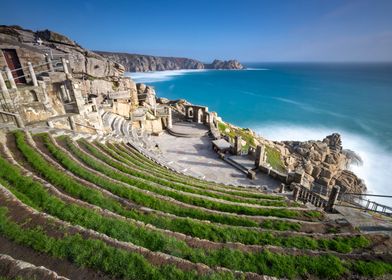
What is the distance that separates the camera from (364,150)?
158 ft

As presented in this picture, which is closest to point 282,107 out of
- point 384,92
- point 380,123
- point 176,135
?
point 380,123

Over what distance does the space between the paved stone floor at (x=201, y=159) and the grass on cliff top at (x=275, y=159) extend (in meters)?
10.6

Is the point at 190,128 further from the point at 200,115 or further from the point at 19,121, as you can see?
the point at 19,121

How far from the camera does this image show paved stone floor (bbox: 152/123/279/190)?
1825cm

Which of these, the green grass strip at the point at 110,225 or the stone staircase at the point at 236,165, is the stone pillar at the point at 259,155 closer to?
the stone staircase at the point at 236,165

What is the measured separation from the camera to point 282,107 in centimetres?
8525

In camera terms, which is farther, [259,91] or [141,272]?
[259,91]

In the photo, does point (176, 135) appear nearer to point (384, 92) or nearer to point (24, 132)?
point (24, 132)

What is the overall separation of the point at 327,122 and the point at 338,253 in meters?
73.6

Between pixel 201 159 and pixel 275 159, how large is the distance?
51.9ft

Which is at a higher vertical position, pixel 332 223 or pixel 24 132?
pixel 24 132

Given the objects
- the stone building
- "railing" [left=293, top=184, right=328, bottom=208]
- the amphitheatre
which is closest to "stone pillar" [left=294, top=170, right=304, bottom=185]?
the amphitheatre

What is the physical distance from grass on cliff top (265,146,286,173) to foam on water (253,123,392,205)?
46.3 feet

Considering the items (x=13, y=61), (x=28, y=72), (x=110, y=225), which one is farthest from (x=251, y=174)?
(x=13, y=61)
